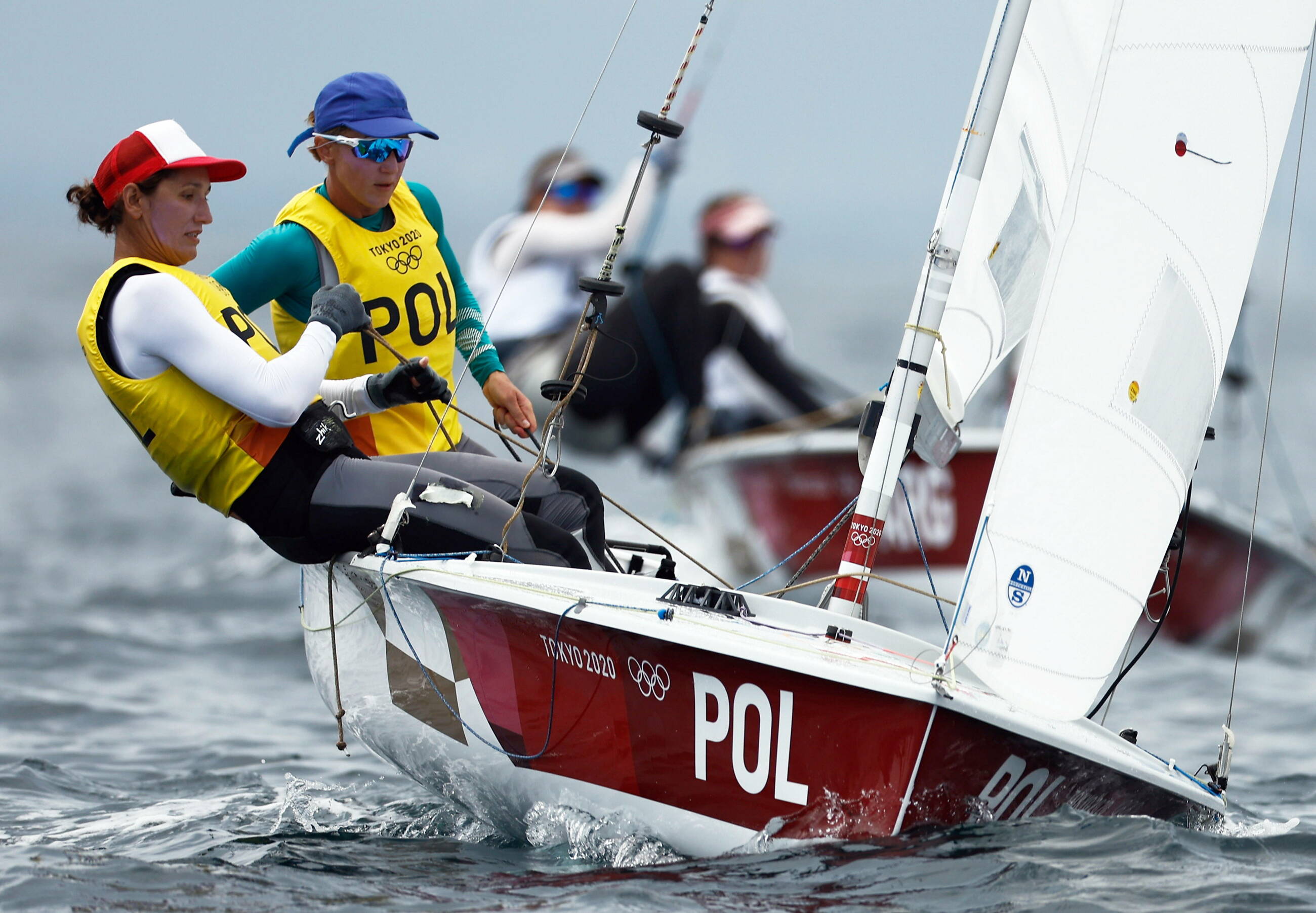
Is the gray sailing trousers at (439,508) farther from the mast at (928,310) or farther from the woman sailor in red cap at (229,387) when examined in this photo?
the mast at (928,310)

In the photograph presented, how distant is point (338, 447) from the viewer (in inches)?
123

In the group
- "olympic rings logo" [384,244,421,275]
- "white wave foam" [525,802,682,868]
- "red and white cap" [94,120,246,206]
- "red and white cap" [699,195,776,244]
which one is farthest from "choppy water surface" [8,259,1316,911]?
"red and white cap" [699,195,776,244]

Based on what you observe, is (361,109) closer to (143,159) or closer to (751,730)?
(143,159)

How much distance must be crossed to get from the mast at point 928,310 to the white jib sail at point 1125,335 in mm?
357

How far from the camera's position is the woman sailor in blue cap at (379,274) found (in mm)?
3268

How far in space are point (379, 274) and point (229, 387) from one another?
61 cm

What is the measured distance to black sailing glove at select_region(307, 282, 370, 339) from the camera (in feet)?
9.69

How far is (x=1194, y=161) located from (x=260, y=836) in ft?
7.71

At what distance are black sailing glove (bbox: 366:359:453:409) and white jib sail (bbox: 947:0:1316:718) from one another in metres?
Result: 1.07

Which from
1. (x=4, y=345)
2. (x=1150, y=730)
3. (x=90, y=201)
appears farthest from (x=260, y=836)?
(x=4, y=345)

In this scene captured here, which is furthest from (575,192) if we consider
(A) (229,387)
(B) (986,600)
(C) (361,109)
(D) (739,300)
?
(B) (986,600)

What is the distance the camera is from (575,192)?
9.88 metres

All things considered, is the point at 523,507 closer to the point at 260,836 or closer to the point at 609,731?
the point at 609,731

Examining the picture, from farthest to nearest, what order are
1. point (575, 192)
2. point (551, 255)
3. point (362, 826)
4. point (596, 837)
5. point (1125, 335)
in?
point (575, 192), point (551, 255), point (362, 826), point (596, 837), point (1125, 335)
